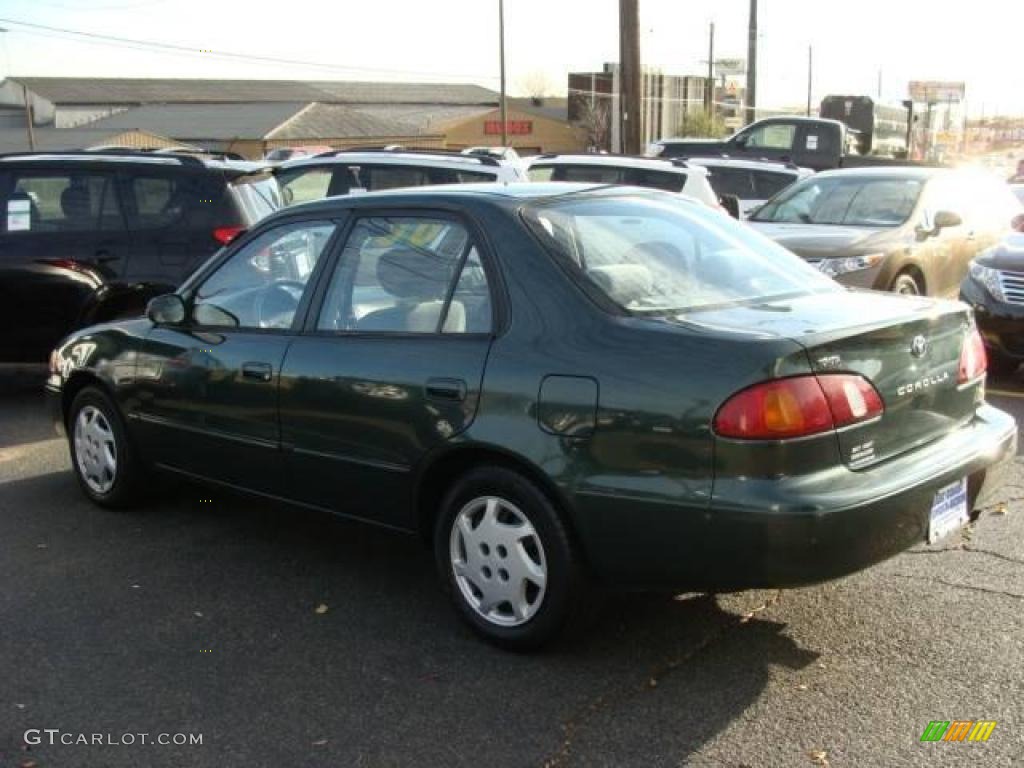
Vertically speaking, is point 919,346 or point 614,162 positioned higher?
point 614,162

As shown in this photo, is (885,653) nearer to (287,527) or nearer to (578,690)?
(578,690)

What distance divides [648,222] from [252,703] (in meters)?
2.30

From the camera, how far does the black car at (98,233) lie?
8.00 metres

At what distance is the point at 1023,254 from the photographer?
27.0ft

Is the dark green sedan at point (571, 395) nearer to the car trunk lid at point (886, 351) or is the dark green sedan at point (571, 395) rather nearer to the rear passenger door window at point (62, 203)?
the car trunk lid at point (886, 351)

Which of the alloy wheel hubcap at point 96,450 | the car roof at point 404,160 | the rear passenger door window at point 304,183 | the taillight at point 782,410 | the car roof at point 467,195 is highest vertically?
the car roof at point 467,195

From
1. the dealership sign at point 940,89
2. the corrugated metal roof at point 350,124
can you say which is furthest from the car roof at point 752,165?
the dealership sign at point 940,89

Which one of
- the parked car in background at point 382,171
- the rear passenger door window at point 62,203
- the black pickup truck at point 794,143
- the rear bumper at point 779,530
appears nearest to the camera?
the rear bumper at point 779,530

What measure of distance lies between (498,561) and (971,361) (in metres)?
1.88

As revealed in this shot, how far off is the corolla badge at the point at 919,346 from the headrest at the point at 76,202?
6.39 metres

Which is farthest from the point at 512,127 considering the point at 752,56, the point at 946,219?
the point at 946,219

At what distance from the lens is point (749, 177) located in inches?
624

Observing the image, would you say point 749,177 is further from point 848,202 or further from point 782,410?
point 782,410

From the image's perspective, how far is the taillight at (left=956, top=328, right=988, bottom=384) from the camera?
13.0ft
